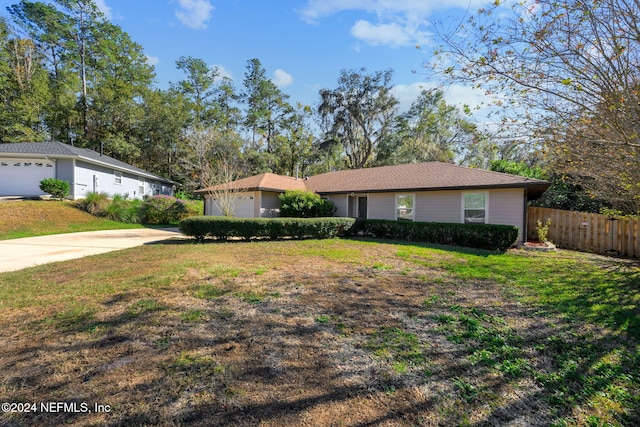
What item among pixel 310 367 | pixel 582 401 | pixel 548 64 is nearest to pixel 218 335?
pixel 310 367

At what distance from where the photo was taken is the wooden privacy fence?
9.88 metres

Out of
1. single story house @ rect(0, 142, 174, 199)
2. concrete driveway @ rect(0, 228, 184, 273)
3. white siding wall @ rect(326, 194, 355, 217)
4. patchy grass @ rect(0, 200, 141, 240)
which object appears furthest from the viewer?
single story house @ rect(0, 142, 174, 199)

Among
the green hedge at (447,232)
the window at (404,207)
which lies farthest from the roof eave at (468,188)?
the green hedge at (447,232)

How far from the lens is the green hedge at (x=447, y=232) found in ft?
32.0

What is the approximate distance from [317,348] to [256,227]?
8.58 meters

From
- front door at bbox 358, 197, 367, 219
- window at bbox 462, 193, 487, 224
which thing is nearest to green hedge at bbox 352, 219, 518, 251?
window at bbox 462, 193, 487, 224

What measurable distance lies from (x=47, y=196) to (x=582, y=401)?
2362cm

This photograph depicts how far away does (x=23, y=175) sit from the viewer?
18.0 meters

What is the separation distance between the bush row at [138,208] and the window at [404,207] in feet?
47.9

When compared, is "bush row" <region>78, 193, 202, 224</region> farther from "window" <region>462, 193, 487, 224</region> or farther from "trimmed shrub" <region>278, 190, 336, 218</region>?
"window" <region>462, 193, 487, 224</region>

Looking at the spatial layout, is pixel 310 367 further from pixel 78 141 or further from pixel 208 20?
pixel 78 141

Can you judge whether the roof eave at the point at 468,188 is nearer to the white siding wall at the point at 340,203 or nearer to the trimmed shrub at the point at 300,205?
the white siding wall at the point at 340,203

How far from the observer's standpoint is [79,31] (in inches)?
1127

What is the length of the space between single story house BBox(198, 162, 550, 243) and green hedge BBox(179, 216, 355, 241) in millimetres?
3566
